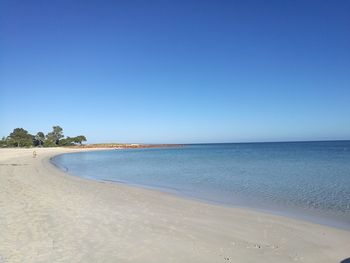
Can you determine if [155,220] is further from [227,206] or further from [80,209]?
[227,206]

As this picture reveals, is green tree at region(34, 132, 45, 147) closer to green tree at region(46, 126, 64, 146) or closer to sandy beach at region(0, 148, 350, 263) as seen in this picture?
green tree at region(46, 126, 64, 146)

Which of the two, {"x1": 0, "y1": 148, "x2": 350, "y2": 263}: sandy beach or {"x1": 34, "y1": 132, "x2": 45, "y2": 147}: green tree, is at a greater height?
{"x1": 34, "y1": 132, "x2": 45, "y2": 147}: green tree

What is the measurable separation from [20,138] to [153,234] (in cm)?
11538

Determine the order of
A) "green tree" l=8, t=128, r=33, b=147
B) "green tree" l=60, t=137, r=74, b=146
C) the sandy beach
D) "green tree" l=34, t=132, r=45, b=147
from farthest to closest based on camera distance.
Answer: "green tree" l=60, t=137, r=74, b=146, "green tree" l=34, t=132, r=45, b=147, "green tree" l=8, t=128, r=33, b=147, the sandy beach

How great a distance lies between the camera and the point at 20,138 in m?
111

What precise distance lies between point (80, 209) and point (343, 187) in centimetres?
1268

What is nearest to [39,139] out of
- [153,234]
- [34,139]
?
[34,139]

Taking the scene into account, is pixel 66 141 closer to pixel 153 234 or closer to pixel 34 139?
pixel 34 139

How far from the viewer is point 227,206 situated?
11742 mm

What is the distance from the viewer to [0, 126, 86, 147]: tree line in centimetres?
10400

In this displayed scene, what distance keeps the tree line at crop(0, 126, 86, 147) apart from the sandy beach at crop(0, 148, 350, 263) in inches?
4002

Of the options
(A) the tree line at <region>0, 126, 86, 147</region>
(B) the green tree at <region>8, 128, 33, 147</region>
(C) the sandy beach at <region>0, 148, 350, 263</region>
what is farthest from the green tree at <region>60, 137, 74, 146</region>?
(C) the sandy beach at <region>0, 148, 350, 263</region>

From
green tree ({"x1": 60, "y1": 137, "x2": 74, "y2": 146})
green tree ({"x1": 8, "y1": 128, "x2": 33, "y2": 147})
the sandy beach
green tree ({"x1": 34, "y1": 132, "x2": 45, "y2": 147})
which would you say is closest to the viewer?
the sandy beach

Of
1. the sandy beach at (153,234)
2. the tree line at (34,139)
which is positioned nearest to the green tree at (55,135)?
the tree line at (34,139)
